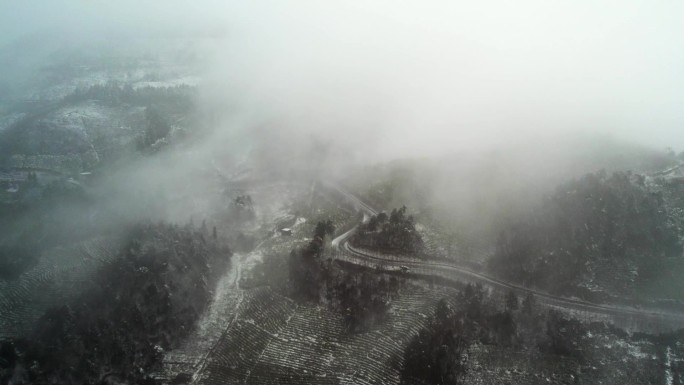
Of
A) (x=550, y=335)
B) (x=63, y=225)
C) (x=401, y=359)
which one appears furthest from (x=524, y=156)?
(x=63, y=225)

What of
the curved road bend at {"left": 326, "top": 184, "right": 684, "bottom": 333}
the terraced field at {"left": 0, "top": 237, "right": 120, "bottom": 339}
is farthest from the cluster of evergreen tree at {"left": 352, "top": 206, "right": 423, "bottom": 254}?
the terraced field at {"left": 0, "top": 237, "right": 120, "bottom": 339}

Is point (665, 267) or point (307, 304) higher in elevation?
point (665, 267)

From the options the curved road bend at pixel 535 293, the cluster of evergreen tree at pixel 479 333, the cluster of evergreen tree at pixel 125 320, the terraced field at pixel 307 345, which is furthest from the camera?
the curved road bend at pixel 535 293

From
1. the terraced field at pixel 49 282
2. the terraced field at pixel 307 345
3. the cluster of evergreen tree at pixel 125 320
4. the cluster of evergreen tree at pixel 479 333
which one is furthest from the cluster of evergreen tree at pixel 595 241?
the terraced field at pixel 49 282

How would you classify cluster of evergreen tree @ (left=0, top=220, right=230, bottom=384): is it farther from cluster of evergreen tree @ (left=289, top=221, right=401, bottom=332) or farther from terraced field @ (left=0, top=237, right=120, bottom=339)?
cluster of evergreen tree @ (left=289, top=221, right=401, bottom=332)

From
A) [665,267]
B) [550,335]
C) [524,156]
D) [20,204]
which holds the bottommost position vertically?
[20,204]

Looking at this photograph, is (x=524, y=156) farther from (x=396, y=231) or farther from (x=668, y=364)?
(x=668, y=364)

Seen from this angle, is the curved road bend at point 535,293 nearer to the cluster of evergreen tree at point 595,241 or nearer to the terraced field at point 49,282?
the cluster of evergreen tree at point 595,241
